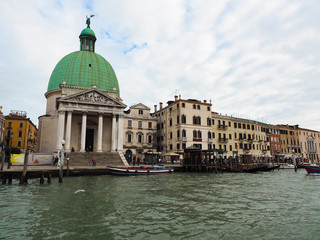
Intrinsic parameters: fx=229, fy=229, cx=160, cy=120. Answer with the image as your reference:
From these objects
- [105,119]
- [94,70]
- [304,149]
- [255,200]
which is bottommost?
[255,200]

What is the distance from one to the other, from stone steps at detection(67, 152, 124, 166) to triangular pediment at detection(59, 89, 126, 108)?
7.18 metres

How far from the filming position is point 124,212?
9.05 m

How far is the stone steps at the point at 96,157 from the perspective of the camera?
27.4 m

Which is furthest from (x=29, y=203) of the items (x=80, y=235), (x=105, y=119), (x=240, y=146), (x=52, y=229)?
(x=240, y=146)

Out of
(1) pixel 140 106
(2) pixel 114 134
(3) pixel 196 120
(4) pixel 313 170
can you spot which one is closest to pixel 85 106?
(2) pixel 114 134

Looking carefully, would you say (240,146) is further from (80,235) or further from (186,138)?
(80,235)

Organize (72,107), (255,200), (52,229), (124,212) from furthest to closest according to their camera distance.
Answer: (72,107) → (255,200) → (124,212) → (52,229)

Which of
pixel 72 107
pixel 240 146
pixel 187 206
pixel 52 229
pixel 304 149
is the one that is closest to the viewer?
pixel 52 229

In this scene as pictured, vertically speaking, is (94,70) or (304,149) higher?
(94,70)

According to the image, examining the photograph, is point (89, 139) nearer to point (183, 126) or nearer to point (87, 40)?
point (183, 126)

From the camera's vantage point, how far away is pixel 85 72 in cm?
3691

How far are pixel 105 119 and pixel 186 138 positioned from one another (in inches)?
560

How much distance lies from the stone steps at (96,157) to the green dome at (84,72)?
12.4 metres

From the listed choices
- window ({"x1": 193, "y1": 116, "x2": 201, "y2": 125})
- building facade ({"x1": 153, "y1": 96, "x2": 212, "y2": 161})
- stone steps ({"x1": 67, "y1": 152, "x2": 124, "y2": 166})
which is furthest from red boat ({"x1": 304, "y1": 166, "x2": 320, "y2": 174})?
stone steps ({"x1": 67, "y1": 152, "x2": 124, "y2": 166})
